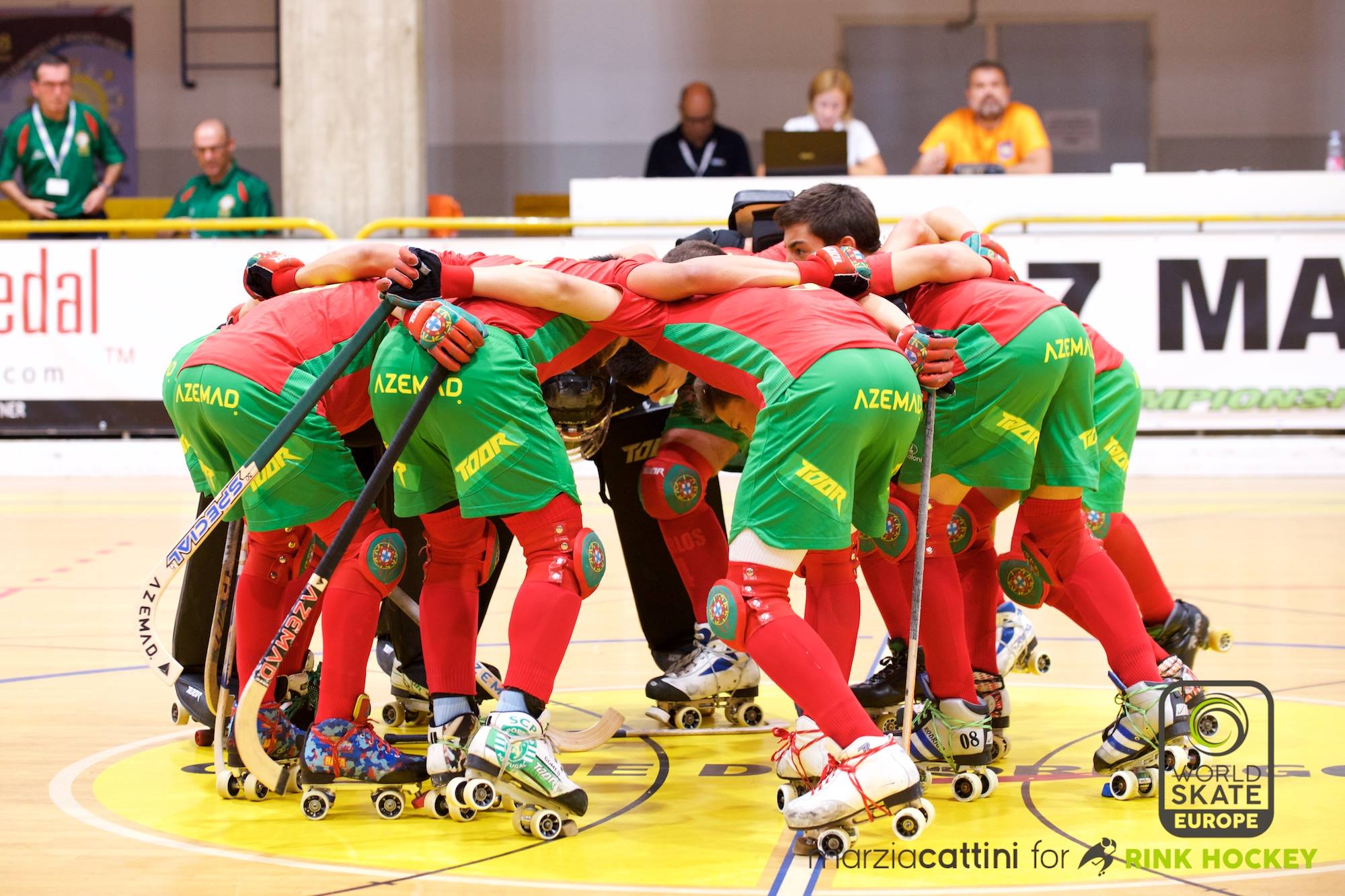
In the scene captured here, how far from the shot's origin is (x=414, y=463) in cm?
400

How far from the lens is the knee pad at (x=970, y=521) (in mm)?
4402

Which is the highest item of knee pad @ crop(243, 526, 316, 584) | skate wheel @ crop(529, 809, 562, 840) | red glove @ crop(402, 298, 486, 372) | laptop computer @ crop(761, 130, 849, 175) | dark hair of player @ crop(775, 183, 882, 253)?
laptop computer @ crop(761, 130, 849, 175)

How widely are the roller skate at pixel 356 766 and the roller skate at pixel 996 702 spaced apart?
64.5 inches

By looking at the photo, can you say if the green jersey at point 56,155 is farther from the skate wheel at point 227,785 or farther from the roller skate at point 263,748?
the skate wheel at point 227,785

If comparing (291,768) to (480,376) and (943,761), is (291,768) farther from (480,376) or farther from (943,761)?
(943,761)

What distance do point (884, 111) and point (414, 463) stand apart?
48.1ft

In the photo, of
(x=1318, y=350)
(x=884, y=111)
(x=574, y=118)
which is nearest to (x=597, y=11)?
(x=574, y=118)

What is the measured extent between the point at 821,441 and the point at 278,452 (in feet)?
4.78

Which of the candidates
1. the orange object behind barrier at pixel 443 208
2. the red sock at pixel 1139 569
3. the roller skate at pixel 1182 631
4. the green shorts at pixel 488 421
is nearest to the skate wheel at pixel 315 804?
the green shorts at pixel 488 421

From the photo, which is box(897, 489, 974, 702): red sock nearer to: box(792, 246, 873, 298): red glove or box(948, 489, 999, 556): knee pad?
box(948, 489, 999, 556): knee pad

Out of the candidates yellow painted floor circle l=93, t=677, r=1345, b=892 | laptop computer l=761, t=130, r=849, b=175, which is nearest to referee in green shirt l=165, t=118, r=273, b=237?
laptop computer l=761, t=130, r=849, b=175

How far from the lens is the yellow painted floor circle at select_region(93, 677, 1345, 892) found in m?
3.37

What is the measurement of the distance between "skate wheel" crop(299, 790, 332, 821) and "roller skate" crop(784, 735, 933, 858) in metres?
1.23

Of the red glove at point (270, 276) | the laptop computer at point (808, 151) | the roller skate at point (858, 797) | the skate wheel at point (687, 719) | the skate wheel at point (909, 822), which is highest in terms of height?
the laptop computer at point (808, 151)
